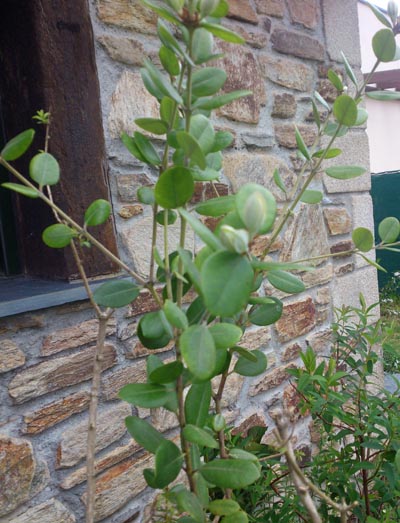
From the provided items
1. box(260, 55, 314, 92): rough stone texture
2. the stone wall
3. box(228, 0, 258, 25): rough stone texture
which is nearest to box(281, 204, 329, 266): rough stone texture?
the stone wall

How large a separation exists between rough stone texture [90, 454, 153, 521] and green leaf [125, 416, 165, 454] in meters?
0.76

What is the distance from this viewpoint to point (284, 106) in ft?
7.27

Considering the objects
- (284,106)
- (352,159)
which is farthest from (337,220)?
(284,106)

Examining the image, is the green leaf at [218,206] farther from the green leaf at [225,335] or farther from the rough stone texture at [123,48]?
the rough stone texture at [123,48]

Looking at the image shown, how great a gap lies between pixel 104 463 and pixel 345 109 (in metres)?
1.19

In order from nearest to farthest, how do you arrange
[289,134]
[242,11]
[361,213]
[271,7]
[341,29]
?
[242,11] → [271,7] → [289,134] → [341,29] → [361,213]

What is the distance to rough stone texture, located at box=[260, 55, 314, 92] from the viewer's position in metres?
2.14

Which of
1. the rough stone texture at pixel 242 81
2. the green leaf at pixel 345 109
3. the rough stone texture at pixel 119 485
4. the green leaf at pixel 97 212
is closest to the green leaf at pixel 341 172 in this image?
the green leaf at pixel 345 109

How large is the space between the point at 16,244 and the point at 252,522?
1.03 metres

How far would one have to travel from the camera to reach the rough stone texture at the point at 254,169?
78.2 inches

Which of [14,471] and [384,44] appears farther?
[14,471]

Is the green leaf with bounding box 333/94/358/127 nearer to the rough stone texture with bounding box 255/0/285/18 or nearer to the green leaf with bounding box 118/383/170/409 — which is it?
the green leaf with bounding box 118/383/170/409

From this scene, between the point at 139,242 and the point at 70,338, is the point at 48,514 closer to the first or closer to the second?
the point at 70,338

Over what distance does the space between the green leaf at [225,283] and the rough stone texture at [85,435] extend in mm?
1056
